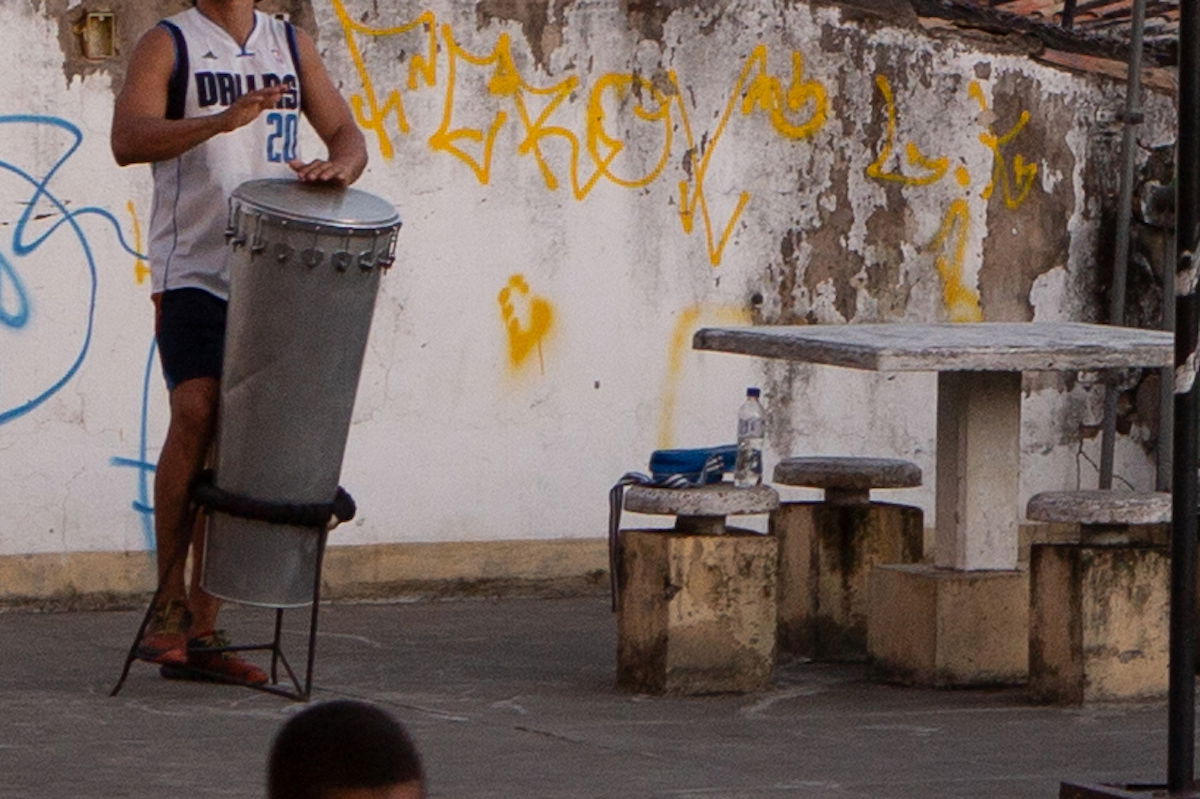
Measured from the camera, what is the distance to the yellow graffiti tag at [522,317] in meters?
9.17

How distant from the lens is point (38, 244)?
8.30 meters

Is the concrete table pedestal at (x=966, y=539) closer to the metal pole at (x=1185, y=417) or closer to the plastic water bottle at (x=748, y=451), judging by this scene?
the plastic water bottle at (x=748, y=451)

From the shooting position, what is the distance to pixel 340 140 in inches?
264

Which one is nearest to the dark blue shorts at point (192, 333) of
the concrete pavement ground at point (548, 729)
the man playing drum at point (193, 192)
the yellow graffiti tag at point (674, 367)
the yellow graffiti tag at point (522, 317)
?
the man playing drum at point (193, 192)

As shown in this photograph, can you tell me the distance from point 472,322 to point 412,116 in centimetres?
77

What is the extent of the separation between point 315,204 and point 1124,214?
497 centimetres

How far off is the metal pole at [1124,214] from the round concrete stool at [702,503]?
3.68 metres

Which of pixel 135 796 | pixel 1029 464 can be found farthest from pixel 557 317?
pixel 135 796

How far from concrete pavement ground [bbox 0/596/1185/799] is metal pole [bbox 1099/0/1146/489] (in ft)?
9.81

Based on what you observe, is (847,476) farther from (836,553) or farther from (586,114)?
(586,114)

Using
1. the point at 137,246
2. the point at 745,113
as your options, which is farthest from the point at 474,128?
the point at 137,246

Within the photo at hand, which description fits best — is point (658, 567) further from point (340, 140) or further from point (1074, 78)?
point (1074, 78)

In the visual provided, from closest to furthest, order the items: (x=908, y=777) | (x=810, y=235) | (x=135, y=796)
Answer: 1. (x=135, y=796)
2. (x=908, y=777)
3. (x=810, y=235)

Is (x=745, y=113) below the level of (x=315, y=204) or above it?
above
